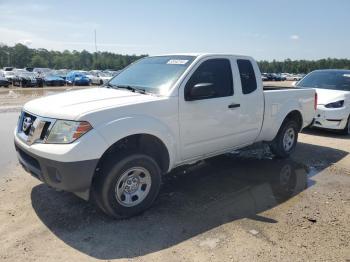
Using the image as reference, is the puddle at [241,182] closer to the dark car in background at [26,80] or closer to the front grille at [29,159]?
the front grille at [29,159]

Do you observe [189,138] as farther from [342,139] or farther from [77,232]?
[342,139]

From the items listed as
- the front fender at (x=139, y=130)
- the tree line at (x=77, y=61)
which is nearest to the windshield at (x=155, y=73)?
the front fender at (x=139, y=130)

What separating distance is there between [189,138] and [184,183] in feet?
3.32

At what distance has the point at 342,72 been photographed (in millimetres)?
10047

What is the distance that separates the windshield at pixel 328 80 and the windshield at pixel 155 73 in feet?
20.8

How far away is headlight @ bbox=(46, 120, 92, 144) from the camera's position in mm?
3559

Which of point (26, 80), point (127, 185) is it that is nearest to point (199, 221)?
point (127, 185)

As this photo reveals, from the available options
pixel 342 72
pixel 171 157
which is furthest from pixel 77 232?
pixel 342 72

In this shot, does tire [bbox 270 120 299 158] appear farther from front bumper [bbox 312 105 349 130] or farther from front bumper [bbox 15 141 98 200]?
front bumper [bbox 15 141 98 200]

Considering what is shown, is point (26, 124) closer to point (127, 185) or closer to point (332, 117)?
point (127, 185)

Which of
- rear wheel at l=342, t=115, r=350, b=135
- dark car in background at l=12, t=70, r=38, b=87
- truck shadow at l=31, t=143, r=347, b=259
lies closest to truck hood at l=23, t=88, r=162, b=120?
truck shadow at l=31, t=143, r=347, b=259

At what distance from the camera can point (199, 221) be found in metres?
4.04

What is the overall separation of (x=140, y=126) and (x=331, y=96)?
22.4 ft

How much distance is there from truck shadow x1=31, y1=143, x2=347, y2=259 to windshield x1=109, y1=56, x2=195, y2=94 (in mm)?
1548
